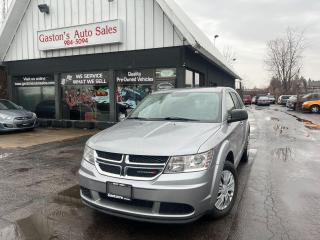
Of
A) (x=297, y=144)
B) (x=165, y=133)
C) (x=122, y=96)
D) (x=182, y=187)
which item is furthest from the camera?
(x=122, y=96)

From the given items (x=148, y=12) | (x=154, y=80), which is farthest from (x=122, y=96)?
(x=148, y=12)

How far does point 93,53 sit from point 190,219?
11191mm

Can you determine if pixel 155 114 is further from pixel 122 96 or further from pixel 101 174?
pixel 122 96

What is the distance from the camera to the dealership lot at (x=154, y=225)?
150 inches

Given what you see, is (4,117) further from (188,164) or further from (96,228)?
(188,164)

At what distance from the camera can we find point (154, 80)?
1238 cm

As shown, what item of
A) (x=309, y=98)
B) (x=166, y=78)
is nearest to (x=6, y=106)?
(x=166, y=78)

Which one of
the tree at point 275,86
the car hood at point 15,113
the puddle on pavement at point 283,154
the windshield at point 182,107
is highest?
the tree at point 275,86

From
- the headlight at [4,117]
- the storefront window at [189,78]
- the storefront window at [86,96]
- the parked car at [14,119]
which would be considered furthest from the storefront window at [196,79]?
the headlight at [4,117]

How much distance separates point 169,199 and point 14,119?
10922mm

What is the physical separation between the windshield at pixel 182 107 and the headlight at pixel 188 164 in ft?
3.80

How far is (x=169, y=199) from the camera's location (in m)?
3.34

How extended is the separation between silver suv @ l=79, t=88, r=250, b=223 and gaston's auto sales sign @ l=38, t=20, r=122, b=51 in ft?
29.2

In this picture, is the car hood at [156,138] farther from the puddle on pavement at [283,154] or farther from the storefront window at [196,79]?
the storefront window at [196,79]
